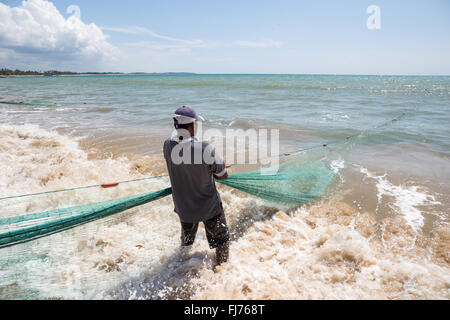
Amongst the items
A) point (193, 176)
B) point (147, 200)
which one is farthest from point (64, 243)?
point (193, 176)

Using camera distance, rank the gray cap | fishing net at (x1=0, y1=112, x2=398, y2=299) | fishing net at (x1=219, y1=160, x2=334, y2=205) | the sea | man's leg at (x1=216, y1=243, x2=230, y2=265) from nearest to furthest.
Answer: the gray cap → fishing net at (x1=0, y1=112, x2=398, y2=299) → the sea → man's leg at (x1=216, y1=243, x2=230, y2=265) → fishing net at (x1=219, y1=160, x2=334, y2=205)

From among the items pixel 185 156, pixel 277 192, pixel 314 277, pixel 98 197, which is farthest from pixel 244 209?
pixel 98 197

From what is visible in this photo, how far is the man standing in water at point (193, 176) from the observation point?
7.05 feet

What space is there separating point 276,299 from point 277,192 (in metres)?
1.69

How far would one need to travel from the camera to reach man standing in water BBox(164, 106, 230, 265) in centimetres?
215

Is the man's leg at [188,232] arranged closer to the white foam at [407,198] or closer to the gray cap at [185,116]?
the gray cap at [185,116]

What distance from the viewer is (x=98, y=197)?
412cm

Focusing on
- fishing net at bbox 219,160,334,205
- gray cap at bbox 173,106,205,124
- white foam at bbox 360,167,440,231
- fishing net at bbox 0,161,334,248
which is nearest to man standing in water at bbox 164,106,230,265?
gray cap at bbox 173,106,205,124

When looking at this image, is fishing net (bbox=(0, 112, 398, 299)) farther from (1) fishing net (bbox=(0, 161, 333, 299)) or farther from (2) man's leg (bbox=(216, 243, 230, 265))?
(2) man's leg (bbox=(216, 243, 230, 265))

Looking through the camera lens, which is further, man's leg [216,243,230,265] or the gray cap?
man's leg [216,243,230,265]

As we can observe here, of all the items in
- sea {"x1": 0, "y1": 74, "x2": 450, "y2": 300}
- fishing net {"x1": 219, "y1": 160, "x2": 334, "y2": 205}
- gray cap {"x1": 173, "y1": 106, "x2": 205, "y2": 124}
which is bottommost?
sea {"x1": 0, "y1": 74, "x2": 450, "y2": 300}

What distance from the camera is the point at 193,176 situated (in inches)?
89.4

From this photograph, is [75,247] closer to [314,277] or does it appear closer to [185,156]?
[185,156]

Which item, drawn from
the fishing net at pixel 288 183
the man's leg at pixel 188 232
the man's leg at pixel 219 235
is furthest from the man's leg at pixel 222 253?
the fishing net at pixel 288 183
